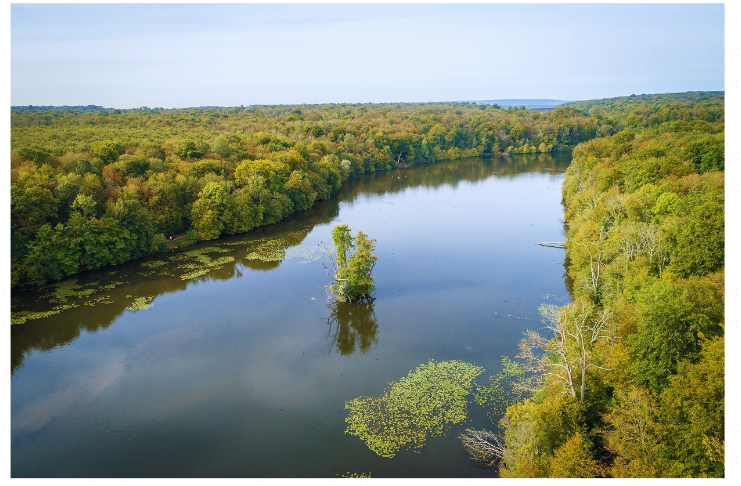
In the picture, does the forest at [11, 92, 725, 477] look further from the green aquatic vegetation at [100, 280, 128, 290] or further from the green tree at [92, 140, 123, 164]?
the green aquatic vegetation at [100, 280, 128, 290]

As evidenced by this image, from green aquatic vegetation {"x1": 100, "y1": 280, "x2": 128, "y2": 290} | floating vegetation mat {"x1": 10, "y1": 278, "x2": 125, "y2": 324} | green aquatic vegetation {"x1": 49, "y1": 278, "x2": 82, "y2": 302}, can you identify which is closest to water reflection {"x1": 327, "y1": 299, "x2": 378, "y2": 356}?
floating vegetation mat {"x1": 10, "y1": 278, "x2": 125, "y2": 324}

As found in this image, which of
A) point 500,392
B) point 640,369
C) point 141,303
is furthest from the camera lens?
point 141,303

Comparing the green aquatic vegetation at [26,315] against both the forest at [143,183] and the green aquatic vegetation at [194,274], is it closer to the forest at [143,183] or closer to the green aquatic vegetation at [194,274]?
the forest at [143,183]

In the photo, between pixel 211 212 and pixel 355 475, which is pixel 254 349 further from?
pixel 211 212

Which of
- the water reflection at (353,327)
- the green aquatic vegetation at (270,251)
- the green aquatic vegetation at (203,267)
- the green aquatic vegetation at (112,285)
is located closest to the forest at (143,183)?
the green aquatic vegetation at (112,285)

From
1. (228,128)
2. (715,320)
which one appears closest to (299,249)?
(715,320)

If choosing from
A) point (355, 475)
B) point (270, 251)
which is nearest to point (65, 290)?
point (270, 251)
